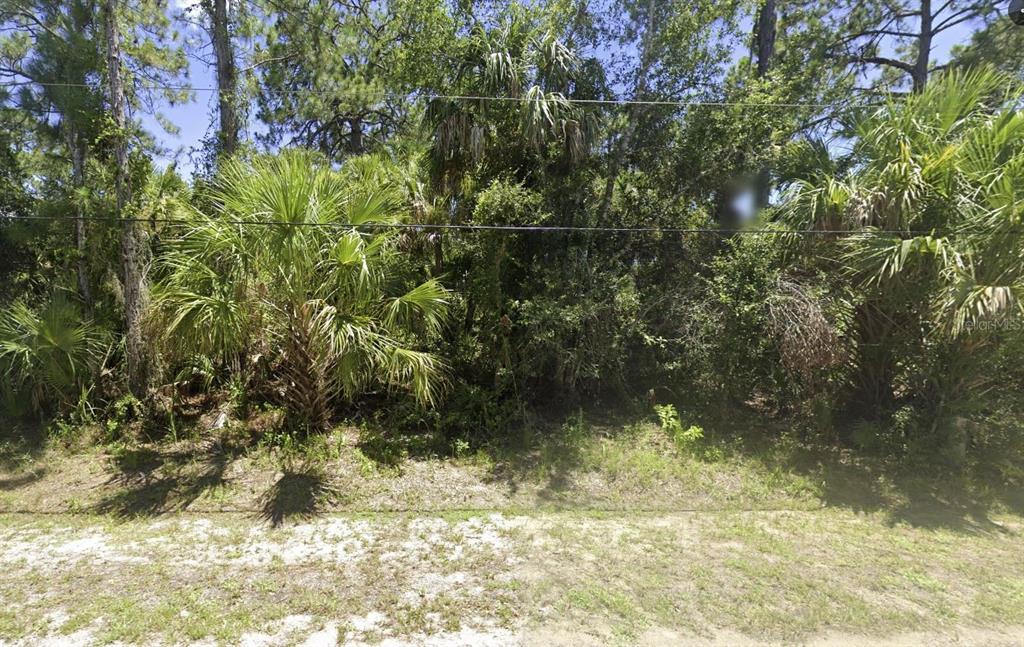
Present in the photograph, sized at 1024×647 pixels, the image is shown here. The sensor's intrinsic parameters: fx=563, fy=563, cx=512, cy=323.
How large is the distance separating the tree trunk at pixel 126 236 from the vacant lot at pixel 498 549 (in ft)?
4.36

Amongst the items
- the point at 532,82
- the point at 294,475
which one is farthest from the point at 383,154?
the point at 294,475

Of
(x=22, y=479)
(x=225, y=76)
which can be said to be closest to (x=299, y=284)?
(x=22, y=479)

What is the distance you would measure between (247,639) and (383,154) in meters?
7.35

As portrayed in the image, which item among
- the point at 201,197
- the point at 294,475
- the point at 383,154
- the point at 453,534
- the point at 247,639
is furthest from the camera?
the point at 383,154

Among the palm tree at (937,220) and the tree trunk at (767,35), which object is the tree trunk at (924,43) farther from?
the palm tree at (937,220)

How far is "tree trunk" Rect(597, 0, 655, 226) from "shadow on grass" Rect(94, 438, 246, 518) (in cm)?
612

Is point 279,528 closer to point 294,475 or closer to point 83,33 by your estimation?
point 294,475

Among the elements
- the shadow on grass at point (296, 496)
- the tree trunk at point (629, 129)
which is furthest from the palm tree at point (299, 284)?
the tree trunk at point (629, 129)

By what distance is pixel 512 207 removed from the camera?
7555mm

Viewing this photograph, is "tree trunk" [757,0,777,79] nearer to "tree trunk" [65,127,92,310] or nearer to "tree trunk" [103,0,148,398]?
"tree trunk" [103,0,148,398]

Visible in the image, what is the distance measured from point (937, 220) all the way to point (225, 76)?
35.9 ft

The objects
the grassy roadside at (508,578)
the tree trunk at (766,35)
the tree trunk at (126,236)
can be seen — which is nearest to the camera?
the grassy roadside at (508,578)

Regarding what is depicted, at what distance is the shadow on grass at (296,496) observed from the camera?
5621 mm

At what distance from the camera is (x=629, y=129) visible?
8.49 meters
